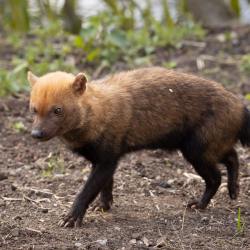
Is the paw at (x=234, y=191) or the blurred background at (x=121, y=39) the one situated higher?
the blurred background at (x=121, y=39)

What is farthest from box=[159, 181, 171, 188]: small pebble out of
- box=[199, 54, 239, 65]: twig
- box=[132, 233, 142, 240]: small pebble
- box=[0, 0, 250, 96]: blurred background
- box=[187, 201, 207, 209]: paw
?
box=[199, 54, 239, 65]: twig

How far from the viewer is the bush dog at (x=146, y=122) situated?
14.3 ft

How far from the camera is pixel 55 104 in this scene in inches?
161

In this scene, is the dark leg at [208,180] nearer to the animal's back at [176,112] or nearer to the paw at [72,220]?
the animal's back at [176,112]

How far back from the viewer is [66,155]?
20.0 feet

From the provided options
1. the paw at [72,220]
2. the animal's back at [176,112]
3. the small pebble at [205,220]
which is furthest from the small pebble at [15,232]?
the small pebble at [205,220]

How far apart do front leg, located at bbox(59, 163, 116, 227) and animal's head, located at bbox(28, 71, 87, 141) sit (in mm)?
606

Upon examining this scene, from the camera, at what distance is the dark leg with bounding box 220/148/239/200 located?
5117 mm

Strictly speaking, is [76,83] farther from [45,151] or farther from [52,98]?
[45,151]

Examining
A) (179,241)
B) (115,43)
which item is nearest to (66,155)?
(179,241)

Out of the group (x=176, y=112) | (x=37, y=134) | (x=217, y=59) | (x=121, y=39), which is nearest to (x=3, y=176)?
(x=37, y=134)

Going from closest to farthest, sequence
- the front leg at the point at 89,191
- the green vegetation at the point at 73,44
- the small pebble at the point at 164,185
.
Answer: the front leg at the point at 89,191 < the small pebble at the point at 164,185 < the green vegetation at the point at 73,44

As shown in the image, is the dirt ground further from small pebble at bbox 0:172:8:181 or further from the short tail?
the short tail

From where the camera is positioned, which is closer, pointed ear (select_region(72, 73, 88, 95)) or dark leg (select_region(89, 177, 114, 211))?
pointed ear (select_region(72, 73, 88, 95))
